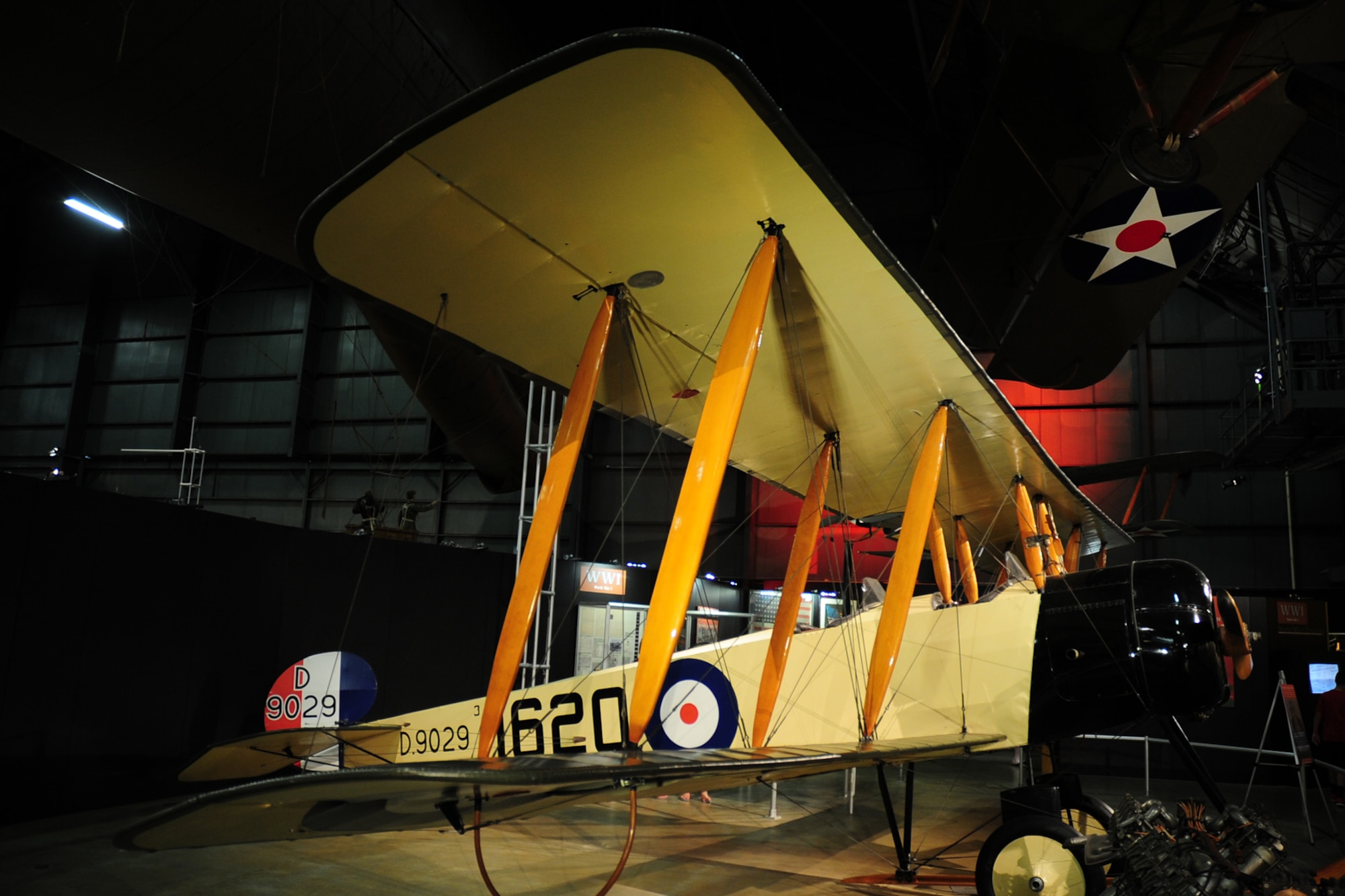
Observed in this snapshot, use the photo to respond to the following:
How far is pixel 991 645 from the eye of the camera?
5141 mm

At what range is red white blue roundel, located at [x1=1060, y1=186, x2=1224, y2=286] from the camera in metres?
6.47

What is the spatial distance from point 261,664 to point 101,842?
2.33 metres

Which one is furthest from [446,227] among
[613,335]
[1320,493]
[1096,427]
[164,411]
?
[164,411]

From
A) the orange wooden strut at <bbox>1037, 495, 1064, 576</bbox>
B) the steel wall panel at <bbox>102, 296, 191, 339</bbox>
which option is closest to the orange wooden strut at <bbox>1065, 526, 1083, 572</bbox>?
the orange wooden strut at <bbox>1037, 495, 1064, 576</bbox>

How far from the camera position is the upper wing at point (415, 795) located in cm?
187

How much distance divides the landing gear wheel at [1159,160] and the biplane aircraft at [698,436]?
2.02 metres

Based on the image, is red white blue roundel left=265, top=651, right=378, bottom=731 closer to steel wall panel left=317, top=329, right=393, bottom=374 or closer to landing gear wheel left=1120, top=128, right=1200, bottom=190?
landing gear wheel left=1120, top=128, right=1200, bottom=190

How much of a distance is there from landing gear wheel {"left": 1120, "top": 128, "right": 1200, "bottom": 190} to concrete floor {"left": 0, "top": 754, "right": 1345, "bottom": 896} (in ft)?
15.8

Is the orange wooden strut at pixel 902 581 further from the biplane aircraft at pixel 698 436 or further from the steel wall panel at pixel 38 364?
the steel wall panel at pixel 38 364

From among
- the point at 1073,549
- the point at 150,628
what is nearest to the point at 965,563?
the point at 1073,549

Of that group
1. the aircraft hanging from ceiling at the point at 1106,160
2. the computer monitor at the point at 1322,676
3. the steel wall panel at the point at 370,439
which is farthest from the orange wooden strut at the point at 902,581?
the steel wall panel at the point at 370,439

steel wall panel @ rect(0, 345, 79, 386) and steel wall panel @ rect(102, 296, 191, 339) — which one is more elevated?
steel wall panel @ rect(102, 296, 191, 339)

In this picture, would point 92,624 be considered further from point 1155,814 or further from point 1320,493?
point 1320,493

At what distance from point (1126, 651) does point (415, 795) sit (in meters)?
4.00
